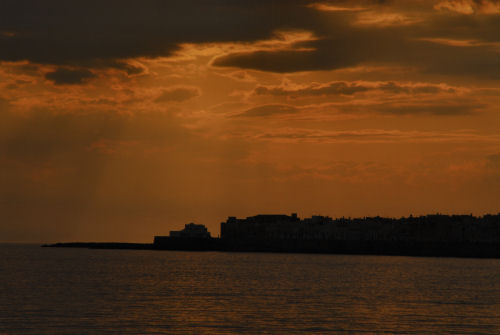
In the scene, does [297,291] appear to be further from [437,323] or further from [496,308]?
[437,323]

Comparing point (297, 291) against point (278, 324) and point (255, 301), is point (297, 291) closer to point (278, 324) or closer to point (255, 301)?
point (255, 301)

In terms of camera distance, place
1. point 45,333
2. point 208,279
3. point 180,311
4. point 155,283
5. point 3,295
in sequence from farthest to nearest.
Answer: point 208,279 → point 155,283 → point 3,295 → point 180,311 → point 45,333

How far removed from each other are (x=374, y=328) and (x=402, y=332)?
2.35m

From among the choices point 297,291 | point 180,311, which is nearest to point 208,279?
point 297,291

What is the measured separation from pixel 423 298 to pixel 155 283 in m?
33.4


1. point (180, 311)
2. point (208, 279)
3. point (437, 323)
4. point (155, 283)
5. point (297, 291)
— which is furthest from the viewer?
point (208, 279)

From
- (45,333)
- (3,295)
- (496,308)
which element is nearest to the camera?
(45,333)

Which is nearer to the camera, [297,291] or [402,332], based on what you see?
[402,332]

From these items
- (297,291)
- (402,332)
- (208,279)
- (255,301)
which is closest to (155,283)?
(208,279)

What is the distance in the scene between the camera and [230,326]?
57.6 m

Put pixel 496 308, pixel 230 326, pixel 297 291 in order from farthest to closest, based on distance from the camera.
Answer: pixel 297 291 → pixel 496 308 → pixel 230 326

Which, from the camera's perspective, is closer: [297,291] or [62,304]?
[62,304]

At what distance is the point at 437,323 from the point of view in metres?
61.3

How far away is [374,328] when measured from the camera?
2272 inches
